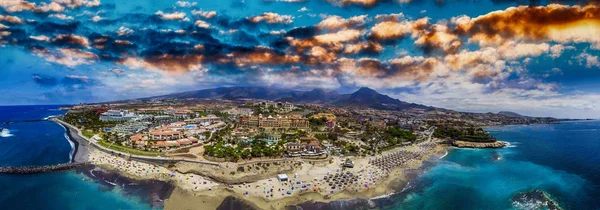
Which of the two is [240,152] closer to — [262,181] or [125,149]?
[262,181]

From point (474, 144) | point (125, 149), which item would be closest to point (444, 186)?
point (474, 144)

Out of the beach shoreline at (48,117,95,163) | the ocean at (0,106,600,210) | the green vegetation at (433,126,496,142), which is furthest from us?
the green vegetation at (433,126,496,142)

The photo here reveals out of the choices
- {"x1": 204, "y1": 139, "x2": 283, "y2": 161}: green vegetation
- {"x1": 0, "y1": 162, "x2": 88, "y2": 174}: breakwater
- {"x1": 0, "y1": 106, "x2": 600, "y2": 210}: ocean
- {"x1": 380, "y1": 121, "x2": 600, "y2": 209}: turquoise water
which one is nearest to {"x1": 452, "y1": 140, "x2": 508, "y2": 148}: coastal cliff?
{"x1": 380, "y1": 121, "x2": 600, "y2": 209}: turquoise water

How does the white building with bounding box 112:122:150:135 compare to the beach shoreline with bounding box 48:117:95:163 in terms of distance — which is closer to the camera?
the beach shoreline with bounding box 48:117:95:163

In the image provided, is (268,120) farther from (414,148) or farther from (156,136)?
(414,148)

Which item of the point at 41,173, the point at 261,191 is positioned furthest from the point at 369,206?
the point at 41,173

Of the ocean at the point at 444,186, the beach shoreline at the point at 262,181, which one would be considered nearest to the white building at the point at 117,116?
the ocean at the point at 444,186

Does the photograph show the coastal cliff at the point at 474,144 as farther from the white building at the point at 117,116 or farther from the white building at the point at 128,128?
the white building at the point at 117,116

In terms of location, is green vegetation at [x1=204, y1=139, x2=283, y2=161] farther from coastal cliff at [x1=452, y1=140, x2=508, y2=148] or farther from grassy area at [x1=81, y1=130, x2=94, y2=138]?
coastal cliff at [x1=452, y1=140, x2=508, y2=148]
